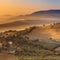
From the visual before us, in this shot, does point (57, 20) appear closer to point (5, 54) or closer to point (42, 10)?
point (42, 10)

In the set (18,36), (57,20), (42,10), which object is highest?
(42,10)

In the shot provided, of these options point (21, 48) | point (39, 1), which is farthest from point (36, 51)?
point (39, 1)

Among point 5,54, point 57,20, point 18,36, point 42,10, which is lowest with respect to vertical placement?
point 5,54

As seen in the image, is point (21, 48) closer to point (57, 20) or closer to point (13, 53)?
A: point (13, 53)

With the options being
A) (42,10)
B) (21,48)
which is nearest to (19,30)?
(21,48)

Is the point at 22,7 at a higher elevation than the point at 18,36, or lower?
higher

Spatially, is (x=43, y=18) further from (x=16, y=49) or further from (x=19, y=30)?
(x=16, y=49)

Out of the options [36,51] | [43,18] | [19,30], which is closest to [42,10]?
[43,18]

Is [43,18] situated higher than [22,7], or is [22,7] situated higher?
[22,7]
